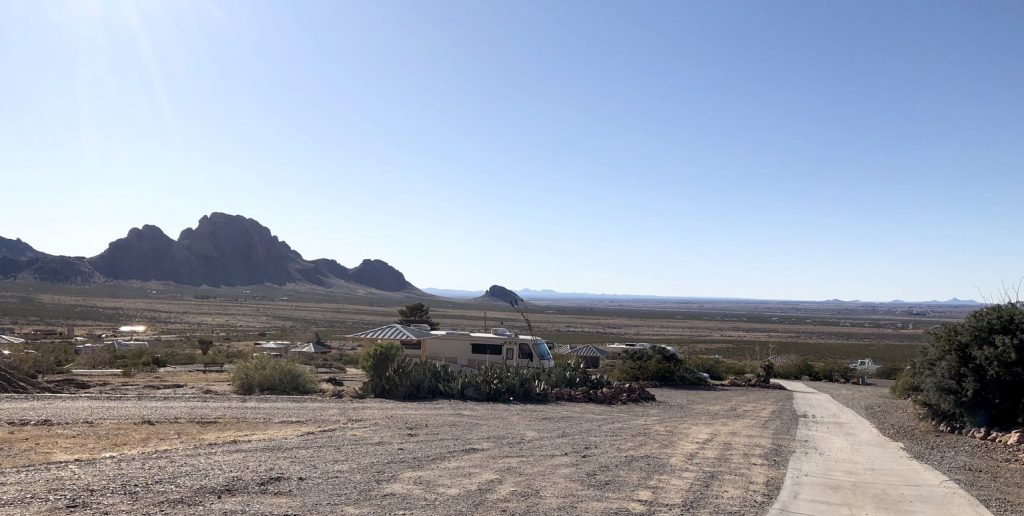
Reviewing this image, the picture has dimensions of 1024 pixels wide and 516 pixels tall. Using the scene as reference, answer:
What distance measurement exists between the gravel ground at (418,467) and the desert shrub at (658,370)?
1478cm

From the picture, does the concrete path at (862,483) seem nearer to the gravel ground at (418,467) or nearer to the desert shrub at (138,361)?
the gravel ground at (418,467)

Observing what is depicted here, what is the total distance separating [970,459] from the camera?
40.8 ft

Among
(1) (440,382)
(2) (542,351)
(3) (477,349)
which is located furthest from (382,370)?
(2) (542,351)

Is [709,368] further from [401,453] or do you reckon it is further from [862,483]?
[401,453]

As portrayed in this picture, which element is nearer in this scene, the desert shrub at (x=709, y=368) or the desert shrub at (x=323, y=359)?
the desert shrub at (x=323, y=359)

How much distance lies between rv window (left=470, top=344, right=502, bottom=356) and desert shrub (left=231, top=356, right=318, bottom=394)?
20.6 feet

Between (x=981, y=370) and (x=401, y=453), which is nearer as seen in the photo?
(x=401, y=453)

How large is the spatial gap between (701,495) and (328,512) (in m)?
4.33

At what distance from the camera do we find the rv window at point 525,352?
2709cm

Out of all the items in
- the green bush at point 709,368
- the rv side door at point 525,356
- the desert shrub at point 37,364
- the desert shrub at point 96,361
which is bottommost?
the green bush at point 709,368

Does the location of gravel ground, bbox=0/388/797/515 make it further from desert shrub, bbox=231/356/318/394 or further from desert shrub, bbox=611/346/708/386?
desert shrub, bbox=611/346/708/386

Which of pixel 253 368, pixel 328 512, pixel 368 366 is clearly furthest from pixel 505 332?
pixel 328 512

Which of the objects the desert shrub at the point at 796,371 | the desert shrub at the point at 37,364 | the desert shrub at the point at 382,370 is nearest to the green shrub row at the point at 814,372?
the desert shrub at the point at 796,371

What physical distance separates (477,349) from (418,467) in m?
17.5
